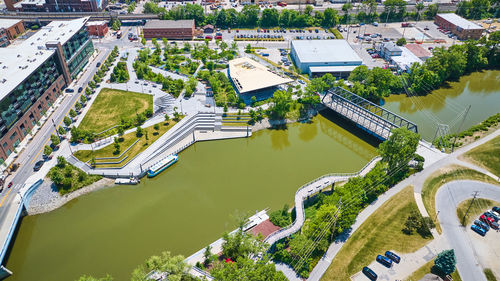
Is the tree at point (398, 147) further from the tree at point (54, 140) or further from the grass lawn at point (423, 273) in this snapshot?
the tree at point (54, 140)

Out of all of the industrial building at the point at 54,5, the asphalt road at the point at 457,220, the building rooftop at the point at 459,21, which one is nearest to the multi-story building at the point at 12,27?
the industrial building at the point at 54,5

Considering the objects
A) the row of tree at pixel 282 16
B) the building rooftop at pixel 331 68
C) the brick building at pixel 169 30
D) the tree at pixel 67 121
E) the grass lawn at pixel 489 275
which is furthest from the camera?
the row of tree at pixel 282 16

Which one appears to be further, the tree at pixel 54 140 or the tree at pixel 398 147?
the tree at pixel 54 140

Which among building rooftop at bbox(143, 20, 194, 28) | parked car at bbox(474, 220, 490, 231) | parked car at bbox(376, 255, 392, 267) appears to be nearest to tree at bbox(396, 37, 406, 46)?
building rooftop at bbox(143, 20, 194, 28)

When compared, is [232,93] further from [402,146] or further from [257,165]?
[402,146]

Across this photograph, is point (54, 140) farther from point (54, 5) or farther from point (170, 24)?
point (54, 5)

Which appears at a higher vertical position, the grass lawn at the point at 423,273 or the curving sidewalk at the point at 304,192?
the curving sidewalk at the point at 304,192

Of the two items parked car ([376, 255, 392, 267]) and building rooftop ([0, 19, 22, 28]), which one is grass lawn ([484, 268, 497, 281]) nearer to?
parked car ([376, 255, 392, 267])

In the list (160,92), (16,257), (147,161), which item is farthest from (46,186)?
(160,92)
